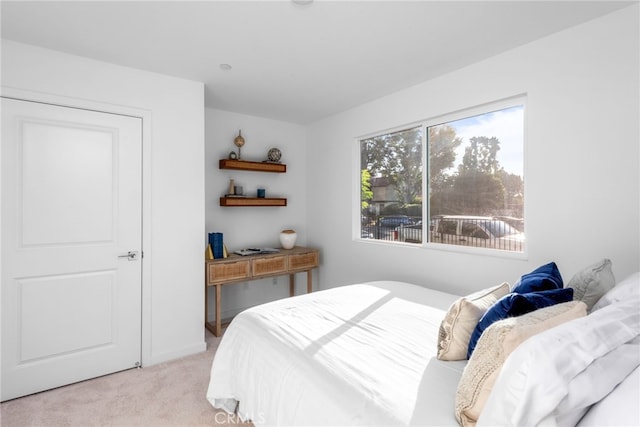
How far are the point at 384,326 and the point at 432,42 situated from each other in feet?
6.58

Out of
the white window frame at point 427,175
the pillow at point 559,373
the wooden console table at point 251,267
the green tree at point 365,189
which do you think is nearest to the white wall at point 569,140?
the white window frame at point 427,175

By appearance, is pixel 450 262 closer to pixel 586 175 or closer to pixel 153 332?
pixel 586 175

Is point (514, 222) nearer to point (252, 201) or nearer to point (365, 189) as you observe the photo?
point (365, 189)

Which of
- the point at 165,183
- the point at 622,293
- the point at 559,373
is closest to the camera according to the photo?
the point at 559,373

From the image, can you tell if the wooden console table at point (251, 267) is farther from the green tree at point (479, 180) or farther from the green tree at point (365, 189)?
the green tree at point (479, 180)

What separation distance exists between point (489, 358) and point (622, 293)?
83 cm

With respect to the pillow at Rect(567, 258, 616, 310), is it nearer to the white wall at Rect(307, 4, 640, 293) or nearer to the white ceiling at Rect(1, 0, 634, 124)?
the white wall at Rect(307, 4, 640, 293)

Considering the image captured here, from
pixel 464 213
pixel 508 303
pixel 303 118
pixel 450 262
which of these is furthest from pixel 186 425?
pixel 303 118

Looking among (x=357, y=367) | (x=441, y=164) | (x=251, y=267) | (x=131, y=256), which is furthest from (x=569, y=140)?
(x=131, y=256)

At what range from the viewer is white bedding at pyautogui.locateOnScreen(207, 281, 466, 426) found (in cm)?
118

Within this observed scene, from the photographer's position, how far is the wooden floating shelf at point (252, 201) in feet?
12.8

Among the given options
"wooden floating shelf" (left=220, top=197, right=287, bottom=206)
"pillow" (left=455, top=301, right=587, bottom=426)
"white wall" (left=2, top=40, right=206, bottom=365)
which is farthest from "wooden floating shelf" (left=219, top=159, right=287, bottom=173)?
"pillow" (left=455, top=301, right=587, bottom=426)

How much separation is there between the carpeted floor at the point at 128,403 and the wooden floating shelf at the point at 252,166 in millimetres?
2184

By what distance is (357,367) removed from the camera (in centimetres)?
139
